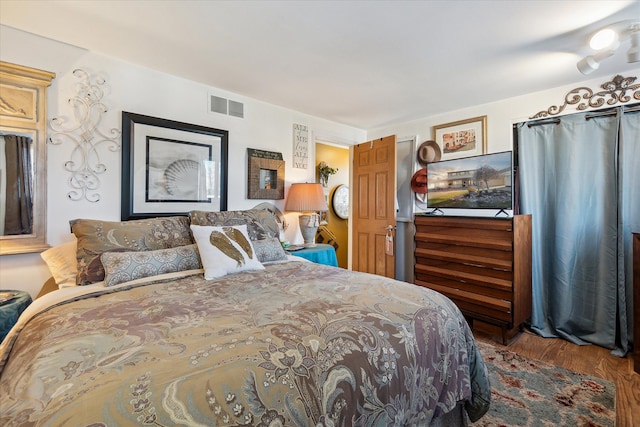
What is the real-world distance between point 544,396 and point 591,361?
85 centimetres

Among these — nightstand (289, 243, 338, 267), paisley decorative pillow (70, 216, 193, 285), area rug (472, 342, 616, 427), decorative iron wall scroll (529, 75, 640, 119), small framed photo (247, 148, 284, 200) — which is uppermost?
decorative iron wall scroll (529, 75, 640, 119)

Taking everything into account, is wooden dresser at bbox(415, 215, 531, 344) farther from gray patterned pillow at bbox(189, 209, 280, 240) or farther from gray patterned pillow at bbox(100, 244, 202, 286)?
gray patterned pillow at bbox(100, 244, 202, 286)

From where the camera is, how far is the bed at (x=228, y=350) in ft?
2.23

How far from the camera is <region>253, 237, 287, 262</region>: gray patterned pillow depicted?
7.04 feet

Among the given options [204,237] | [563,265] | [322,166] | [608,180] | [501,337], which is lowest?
[501,337]

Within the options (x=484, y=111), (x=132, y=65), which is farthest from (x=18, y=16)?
(x=484, y=111)

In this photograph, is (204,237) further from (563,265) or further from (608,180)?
(608,180)

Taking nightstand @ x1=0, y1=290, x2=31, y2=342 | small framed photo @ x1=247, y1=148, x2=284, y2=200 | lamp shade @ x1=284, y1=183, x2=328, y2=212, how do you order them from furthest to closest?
lamp shade @ x1=284, y1=183, x2=328, y2=212 → small framed photo @ x1=247, y1=148, x2=284, y2=200 → nightstand @ x1=0, y1=290, x2=31, y2=342

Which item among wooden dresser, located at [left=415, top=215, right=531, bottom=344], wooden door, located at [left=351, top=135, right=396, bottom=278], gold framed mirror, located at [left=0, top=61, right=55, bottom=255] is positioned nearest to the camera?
gold framed mirror, located at [left=0, top=61, right=55, bottom=255]

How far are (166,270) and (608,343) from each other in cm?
350

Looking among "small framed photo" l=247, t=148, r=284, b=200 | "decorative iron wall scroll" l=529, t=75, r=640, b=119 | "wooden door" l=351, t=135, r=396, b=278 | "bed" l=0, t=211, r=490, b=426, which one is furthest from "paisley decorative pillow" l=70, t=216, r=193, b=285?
"decorative iron wall scroll" l=529, t=75, r=640, b=119

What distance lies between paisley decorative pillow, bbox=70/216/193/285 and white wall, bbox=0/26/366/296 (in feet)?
1.32

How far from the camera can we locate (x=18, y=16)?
5.90ft

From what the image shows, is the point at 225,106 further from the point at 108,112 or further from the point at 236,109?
the point at 108,112
